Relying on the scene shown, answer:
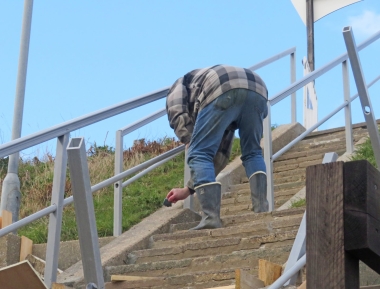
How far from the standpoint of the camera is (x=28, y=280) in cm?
323

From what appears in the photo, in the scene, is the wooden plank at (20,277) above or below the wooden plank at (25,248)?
below

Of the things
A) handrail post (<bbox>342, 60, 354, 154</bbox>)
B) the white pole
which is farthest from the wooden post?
the white pole

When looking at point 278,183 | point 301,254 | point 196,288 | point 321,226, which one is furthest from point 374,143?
point 278,183

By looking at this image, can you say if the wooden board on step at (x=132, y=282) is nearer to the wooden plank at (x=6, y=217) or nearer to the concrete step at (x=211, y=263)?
the concrete step at (x=211, y=263)

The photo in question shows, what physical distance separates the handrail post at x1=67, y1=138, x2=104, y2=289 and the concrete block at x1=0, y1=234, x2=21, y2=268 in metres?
2.44

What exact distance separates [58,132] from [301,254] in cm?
126

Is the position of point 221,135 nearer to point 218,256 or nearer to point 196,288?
point 218,256

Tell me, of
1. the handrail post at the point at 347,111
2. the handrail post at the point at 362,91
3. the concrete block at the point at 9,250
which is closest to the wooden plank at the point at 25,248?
the concrete block at the point at 9,250

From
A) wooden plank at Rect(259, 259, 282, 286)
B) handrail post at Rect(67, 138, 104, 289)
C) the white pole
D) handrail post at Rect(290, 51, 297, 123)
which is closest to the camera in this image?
handrail post at Rect(67, 138, 104, 289)

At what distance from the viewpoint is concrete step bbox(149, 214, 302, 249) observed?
5367mm

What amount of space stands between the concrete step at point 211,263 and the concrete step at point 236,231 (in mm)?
245

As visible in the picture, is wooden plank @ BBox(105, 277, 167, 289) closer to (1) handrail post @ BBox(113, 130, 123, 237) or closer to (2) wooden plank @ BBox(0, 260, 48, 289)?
(1) handrail post @ BBox(113, 130, 123, 237)

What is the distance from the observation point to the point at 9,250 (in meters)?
5.44

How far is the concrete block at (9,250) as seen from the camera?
5.39 metres
